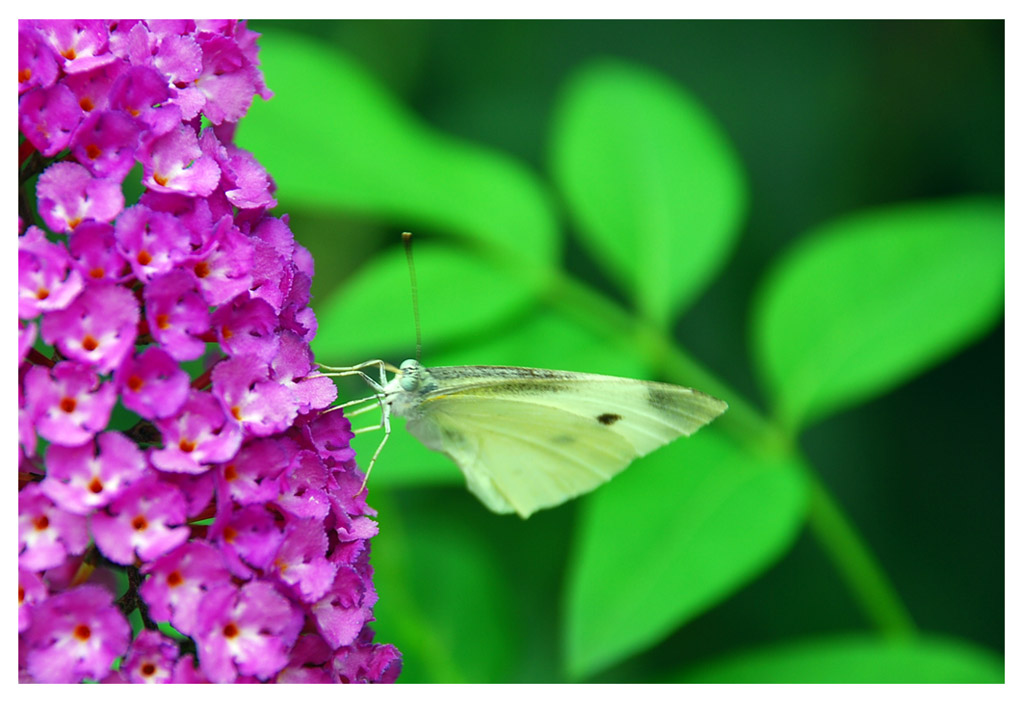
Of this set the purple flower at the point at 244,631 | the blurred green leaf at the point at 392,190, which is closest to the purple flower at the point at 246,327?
the purple flower at the point at 244,631

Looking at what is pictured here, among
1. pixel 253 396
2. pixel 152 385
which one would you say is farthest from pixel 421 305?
pixel 152 385

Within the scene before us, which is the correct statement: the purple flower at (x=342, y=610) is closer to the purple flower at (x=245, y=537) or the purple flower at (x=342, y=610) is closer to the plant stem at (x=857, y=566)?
the purple flower at (x=245, y=537)

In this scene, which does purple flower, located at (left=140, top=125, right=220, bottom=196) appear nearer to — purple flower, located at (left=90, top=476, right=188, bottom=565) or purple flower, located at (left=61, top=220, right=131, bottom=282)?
purple flower, located at (left=61, top=220, right=131, bottom=282)

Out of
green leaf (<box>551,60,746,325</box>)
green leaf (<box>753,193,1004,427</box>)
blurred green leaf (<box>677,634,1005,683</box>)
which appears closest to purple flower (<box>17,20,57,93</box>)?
green leaf (<box>551,60,746,325</box>)

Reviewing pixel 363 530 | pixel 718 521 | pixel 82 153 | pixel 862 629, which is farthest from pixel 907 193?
pixel 82 153

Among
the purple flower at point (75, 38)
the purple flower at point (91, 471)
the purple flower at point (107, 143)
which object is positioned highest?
the purple flower at point (75, 38)

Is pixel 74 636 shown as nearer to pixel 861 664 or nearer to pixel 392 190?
pixel 392 190

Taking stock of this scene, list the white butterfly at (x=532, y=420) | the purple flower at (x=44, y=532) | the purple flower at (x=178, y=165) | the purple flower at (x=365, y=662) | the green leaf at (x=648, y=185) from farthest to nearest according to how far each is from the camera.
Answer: the green leaf at (x=648, y=185) < the white butterfly at (x=532, y=420) < the purple flower at (x=365, y=662) < the purple flower at (x=178, y=165) < the purple flower at (x=44, y=532)
